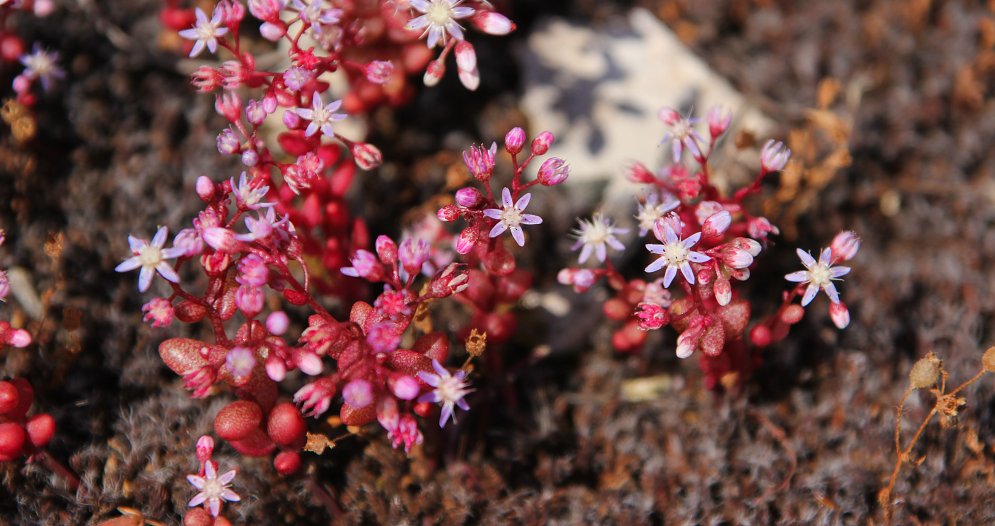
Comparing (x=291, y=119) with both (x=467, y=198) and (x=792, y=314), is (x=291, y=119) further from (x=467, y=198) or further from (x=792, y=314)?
(x=792, y=314)

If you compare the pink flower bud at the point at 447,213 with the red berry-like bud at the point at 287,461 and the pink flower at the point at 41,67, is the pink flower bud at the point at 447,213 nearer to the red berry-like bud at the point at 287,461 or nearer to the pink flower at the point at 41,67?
the red berry-like bud at the point at 287,461

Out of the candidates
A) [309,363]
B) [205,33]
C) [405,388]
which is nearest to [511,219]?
[405,388]

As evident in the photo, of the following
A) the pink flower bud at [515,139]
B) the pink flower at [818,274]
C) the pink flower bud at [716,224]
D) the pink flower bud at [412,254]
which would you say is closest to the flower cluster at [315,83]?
the pink flower bud at [515,139]

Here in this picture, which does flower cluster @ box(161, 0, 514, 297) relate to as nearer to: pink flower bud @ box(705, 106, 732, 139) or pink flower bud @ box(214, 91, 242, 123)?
pink flower bud @ box(214, 91, 242, 123)

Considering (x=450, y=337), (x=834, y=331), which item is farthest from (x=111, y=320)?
(x=834, y=331)

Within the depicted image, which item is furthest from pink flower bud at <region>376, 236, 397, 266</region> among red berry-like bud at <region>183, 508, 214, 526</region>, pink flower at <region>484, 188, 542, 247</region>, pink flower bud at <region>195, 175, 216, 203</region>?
red berry-like bud at <region>183, 508, 214, 526</region>

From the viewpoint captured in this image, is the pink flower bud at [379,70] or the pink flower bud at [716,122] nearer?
the pink flower bud at [379,70]
